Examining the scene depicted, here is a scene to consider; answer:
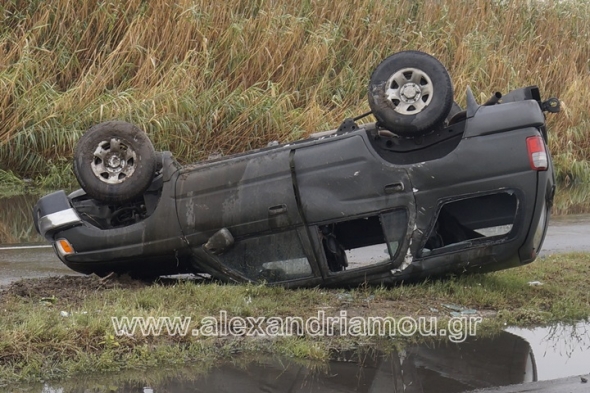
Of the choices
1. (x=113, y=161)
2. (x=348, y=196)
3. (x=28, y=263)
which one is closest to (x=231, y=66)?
(x=28, y=263)

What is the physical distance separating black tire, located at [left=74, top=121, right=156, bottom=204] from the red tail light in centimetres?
272

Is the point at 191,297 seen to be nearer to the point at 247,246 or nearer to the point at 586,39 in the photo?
the point at 247,246

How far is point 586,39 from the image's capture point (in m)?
19.2

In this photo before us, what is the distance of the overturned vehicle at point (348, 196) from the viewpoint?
6797 mm

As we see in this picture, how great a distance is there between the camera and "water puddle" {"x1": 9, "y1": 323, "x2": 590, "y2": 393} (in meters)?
5.23

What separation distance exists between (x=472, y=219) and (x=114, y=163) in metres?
2.70

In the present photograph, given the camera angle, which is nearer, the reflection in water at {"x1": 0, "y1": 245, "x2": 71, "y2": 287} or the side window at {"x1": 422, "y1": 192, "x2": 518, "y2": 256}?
the side window at {"x1": 422, "y1": 192, "x2": 518, "y2": 256}

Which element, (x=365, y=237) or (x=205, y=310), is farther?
(x=365, y=237)


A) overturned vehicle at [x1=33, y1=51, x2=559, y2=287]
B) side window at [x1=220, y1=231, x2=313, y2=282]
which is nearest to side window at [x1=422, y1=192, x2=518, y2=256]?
overturned vehicle at [x1=33, y1=51, x2=559, y2=287]

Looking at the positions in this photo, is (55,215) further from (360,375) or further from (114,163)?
(360,375)

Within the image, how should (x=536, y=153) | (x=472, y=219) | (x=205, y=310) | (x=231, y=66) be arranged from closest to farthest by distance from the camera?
(x=205, y=310) < (x=536, y=153) < (x=472, y=219) < (x=231, y=66)

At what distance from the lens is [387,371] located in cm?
557

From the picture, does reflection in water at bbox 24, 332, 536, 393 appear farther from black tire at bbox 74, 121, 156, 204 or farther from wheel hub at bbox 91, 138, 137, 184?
wheel hub at bbox 91, 138, 137, 184

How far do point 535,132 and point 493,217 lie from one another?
0.78 metres
